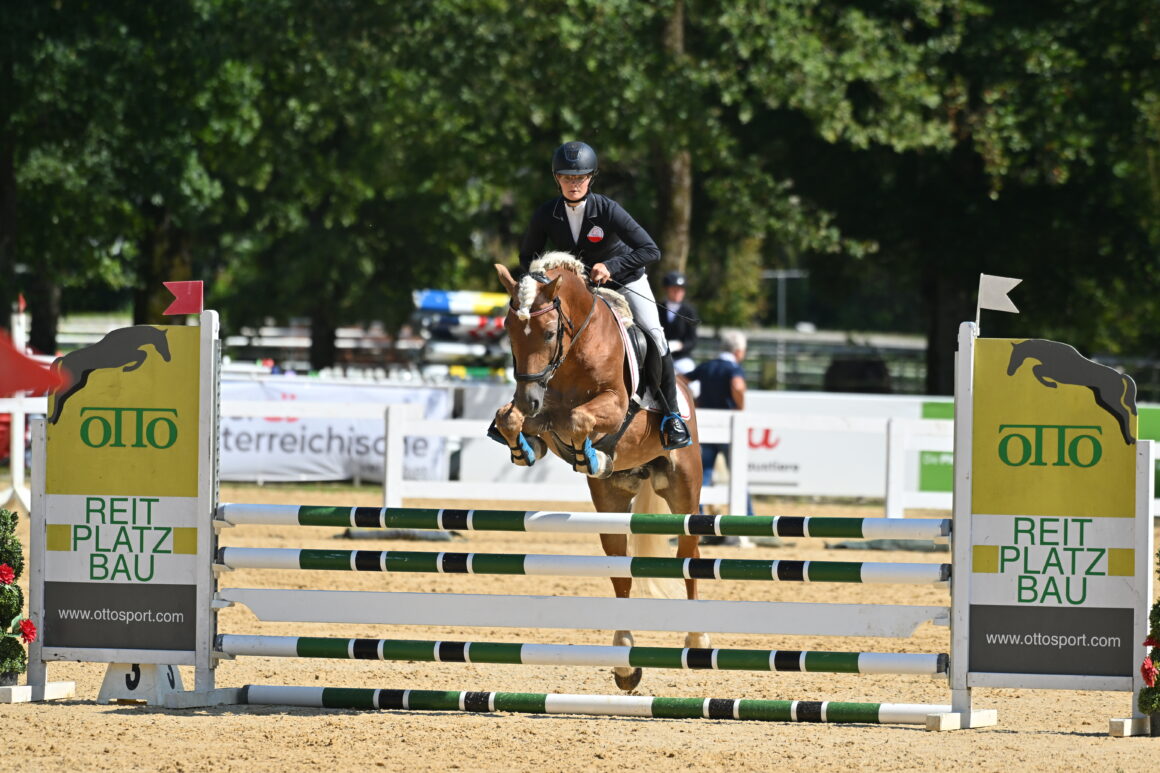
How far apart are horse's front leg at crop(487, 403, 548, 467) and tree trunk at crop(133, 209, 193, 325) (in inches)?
684

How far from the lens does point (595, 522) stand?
572cm

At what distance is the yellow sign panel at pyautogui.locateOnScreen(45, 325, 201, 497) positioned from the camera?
19.4 feet

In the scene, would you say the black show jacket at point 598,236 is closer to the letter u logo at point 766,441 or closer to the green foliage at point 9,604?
the green foliage at point 9,604

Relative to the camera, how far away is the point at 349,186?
24922mm

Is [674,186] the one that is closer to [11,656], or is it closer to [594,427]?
[594,427]

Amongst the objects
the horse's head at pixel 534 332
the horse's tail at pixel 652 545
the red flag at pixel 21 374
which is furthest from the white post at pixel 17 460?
the red flag at pixel 21 374

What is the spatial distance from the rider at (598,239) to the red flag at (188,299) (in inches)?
60.9

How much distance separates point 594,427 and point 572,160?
1.23 m

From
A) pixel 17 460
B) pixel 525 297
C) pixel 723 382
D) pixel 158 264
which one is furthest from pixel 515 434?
pixel 158 264

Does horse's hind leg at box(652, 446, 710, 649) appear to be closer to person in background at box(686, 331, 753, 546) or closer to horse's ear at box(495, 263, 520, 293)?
horse's ear at box(495, 263, 520, 293)

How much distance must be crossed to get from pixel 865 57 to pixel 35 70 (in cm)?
996

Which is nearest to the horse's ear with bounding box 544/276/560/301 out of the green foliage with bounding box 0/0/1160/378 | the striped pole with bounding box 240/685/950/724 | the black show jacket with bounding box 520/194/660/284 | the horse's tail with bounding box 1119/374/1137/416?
the black show jacket with bounding box 520/194/660/284

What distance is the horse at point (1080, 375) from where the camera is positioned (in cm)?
534

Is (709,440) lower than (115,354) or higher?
lower
